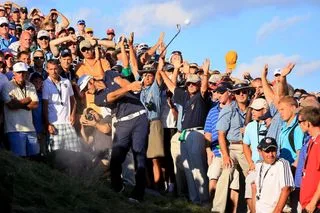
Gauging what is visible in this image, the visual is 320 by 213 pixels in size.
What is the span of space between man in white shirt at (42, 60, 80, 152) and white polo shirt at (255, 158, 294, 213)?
177 inches

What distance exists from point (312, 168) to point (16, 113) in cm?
581

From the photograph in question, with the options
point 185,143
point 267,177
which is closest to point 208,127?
point 185,143

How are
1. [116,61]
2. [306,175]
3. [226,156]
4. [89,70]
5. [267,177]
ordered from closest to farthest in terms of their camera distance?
[306,175]
[267,177]
[226,156]
[89,70]
[116,61]

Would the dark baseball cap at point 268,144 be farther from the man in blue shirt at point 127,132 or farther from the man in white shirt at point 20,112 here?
the man in white shirt at point 20,112

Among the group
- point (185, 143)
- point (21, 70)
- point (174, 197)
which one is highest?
point (21, 70)

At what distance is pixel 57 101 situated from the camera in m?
13.6

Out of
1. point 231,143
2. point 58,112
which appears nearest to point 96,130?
point 58,112

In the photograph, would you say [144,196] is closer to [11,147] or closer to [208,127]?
[208,127]

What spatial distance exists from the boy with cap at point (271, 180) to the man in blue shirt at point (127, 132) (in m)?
2.68

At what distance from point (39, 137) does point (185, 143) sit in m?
2.76

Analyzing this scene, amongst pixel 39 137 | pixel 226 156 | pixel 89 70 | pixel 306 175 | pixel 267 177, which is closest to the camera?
pixel 306 175

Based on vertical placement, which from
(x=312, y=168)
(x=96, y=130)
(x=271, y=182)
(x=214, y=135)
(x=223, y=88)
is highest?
(x=223, y=88)

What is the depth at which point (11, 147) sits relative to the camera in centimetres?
1269

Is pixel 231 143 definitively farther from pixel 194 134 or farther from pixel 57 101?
pixel 57 101
